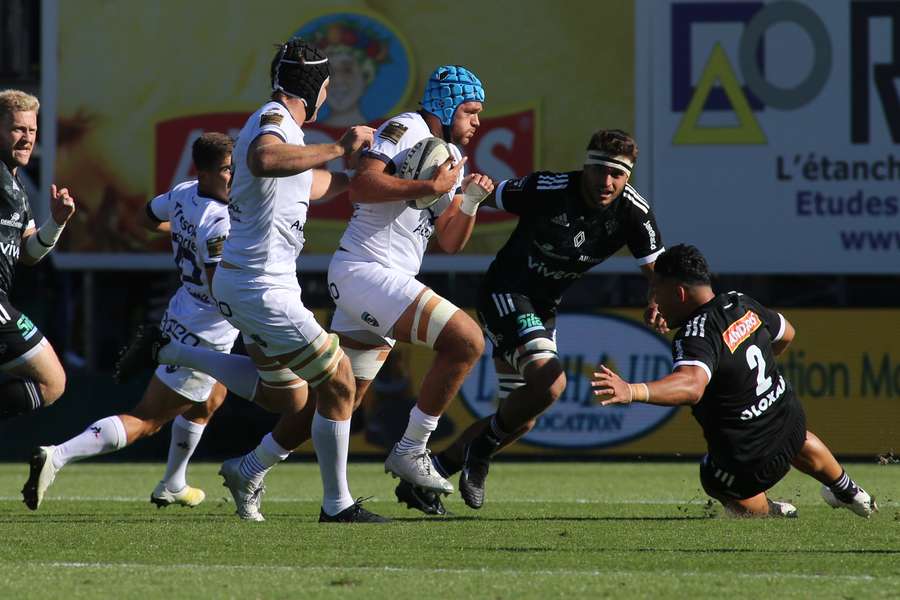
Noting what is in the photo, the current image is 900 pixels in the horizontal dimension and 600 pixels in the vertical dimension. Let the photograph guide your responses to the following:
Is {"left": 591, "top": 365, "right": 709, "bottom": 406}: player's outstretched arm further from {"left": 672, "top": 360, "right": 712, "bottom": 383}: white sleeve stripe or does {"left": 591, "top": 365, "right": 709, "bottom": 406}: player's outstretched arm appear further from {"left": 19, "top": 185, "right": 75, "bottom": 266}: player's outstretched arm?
{"left": 19, "top": 185, "right": 75, "bottom": 266}: player's outstretched arm

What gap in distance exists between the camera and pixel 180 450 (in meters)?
8.92

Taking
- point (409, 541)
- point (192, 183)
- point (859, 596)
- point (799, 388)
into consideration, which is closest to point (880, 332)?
point (799, 388)

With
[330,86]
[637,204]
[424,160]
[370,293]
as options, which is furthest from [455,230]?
[330,86]

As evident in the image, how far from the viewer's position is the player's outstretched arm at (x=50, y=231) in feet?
26.1

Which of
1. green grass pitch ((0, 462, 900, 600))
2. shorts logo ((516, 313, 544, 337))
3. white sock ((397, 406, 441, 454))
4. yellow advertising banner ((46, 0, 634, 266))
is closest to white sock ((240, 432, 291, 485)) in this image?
green grass pitch ((0, 462, 900, 600))

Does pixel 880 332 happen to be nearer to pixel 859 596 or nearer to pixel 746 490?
pixel 746 490

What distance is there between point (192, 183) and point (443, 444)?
636 cm

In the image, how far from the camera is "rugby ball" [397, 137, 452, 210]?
7656 mm

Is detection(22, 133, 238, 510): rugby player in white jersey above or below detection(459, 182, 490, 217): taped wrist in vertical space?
below

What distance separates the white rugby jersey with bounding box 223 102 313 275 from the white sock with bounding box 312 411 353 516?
2.58 ft

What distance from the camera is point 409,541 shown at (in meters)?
6.65

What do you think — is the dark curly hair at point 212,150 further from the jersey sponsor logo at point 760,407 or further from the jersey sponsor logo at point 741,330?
the jersey sponsor logo at point 760,407

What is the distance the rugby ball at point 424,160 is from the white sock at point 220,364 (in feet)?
4.20

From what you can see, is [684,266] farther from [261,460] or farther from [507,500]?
[507,500]
